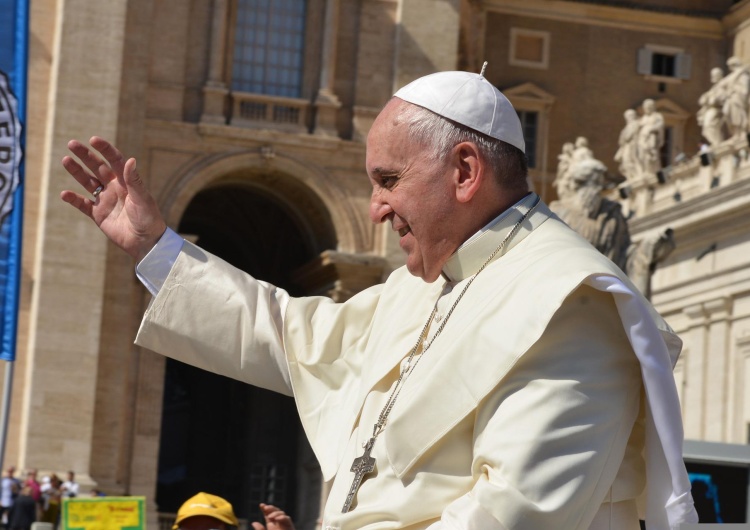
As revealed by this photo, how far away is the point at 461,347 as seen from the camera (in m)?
2.95

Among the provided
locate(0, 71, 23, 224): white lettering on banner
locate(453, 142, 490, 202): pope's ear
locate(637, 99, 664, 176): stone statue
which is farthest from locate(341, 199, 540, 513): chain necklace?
locate(637, 99, 664, 176): stone statue

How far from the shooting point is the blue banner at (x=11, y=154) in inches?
422

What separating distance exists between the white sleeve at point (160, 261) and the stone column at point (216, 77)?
27.2m

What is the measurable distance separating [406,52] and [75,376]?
8.23m

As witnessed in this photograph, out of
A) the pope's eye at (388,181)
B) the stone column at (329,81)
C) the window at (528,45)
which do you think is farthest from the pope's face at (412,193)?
the window at (528,45)

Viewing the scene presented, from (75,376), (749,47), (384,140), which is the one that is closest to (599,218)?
(384,140)

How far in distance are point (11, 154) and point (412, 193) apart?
7938 millimetres

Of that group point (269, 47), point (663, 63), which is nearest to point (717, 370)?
point (269, 47)

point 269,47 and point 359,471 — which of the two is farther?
point 269,47

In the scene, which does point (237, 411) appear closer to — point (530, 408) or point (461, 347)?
point (461, 347)

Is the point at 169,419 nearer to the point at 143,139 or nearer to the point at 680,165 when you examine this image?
the point at 143,139

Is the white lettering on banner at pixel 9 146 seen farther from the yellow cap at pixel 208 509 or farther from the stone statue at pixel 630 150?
the stone statue at pixel 630 150

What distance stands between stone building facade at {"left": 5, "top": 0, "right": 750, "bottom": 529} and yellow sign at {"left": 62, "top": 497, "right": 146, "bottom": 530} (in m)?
16.9

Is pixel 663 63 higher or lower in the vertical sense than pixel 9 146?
higher
